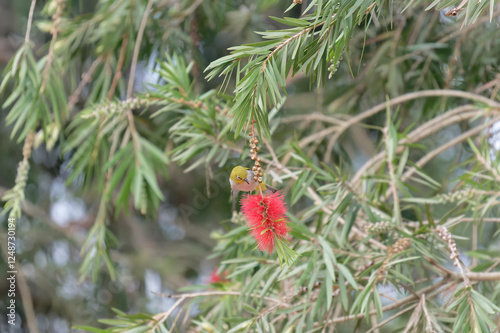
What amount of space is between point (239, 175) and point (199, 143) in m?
0.63

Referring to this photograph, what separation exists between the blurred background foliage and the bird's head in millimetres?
147

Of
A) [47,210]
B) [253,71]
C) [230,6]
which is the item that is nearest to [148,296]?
[47,210]

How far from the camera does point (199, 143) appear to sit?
1.29 m

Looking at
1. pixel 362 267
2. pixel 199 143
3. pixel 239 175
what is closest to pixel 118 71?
pixel 199 143

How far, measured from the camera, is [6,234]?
7.69 feet

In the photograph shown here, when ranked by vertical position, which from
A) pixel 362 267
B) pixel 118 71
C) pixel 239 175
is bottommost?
pixel 362 267

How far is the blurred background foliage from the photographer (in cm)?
121

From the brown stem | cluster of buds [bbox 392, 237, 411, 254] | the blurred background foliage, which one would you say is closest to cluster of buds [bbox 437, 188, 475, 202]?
the blurred background foliage

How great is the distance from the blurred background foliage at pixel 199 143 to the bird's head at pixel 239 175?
147mm

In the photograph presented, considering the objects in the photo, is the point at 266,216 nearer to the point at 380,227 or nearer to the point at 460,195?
the point at 380,227

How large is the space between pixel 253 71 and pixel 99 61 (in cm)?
Answer: 118

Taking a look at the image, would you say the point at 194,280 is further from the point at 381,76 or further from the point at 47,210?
the point at 381,76

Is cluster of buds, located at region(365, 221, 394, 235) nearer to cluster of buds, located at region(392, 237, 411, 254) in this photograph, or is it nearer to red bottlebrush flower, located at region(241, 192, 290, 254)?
cluster of buds, located at region(392, 237, 411, 254)

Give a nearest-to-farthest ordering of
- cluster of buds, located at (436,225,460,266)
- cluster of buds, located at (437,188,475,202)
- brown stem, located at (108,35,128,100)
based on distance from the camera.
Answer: cluster of buds, located at (436,225,460,266)
cluster of buds, located at (437,188,475,202)
brown stem, located at (108,35,128,100)
